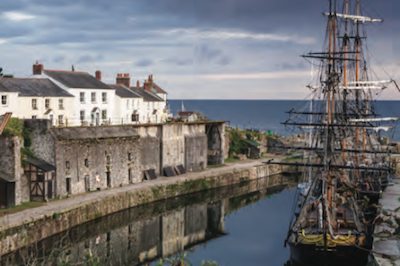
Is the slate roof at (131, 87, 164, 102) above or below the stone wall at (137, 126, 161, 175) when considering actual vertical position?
above

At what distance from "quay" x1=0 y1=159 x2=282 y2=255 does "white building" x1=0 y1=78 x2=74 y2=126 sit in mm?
8020

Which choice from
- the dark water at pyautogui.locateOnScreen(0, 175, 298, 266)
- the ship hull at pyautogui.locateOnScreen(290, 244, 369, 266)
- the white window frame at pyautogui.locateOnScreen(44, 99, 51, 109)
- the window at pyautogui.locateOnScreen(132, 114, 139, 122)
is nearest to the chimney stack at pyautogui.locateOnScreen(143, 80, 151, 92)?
the window at pyautogui.locateOnScreen(132, 114, 139, 122)

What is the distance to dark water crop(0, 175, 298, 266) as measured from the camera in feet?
104

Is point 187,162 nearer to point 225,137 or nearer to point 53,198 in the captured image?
point 225,137

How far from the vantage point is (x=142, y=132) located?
1986 inches

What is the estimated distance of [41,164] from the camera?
38.4 meters

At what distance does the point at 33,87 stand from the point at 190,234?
17935 millimetres

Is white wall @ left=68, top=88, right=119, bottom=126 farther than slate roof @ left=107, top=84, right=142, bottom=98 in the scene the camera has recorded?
No

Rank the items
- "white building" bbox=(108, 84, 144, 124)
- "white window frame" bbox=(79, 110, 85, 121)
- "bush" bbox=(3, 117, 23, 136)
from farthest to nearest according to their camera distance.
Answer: "white building" bbox=(108, 84, 144, 124)
"white window frame" bbox=(79, 110, 85, 121)
"bush" bbox=(3, 117, 23, 136)

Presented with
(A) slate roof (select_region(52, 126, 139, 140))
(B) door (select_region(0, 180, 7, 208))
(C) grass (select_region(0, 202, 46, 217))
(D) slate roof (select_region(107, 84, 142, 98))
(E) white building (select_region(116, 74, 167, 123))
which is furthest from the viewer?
(E) white building (select_region(116, 74, 167, 123))

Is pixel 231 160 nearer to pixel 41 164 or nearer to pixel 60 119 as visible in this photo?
pixel 60 119

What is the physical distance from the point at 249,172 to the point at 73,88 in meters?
21.4

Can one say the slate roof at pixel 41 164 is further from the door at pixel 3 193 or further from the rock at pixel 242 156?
the rock at pixel 242 156

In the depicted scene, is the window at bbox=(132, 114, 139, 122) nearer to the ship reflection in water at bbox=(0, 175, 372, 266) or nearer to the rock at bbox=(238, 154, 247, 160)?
the ship reflection in water at bbox=(0, 175, 372, 266)
